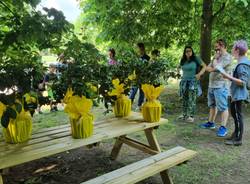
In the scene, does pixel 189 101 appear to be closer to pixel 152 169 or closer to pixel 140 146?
pixel 140 146

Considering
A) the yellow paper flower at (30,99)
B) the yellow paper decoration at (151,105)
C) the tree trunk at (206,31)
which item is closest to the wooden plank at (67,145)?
the yellow paper decoration at (151,105)

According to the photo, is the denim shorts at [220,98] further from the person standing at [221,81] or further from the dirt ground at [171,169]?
the dirt ground at [171,169]

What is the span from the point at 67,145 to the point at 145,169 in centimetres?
85

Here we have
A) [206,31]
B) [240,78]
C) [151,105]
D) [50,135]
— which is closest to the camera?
[50,135]

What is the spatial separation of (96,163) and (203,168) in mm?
1579

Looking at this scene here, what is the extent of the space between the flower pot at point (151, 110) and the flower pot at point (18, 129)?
1522 millimetres

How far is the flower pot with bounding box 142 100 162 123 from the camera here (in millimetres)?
4297

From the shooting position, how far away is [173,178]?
14.4 feet

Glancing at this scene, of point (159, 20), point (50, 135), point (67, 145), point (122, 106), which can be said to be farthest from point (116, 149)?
point (159, 20)

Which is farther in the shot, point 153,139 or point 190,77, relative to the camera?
point 190,77

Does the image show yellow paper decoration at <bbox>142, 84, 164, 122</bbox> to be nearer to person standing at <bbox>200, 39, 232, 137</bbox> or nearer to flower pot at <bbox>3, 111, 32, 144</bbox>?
flower pot at <bbox>3, 111, 32, 144</bbox>

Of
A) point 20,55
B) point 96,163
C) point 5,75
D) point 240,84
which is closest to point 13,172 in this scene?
point 96,163

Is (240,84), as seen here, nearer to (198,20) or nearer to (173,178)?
(173,178)

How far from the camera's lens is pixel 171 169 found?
4.69 m
